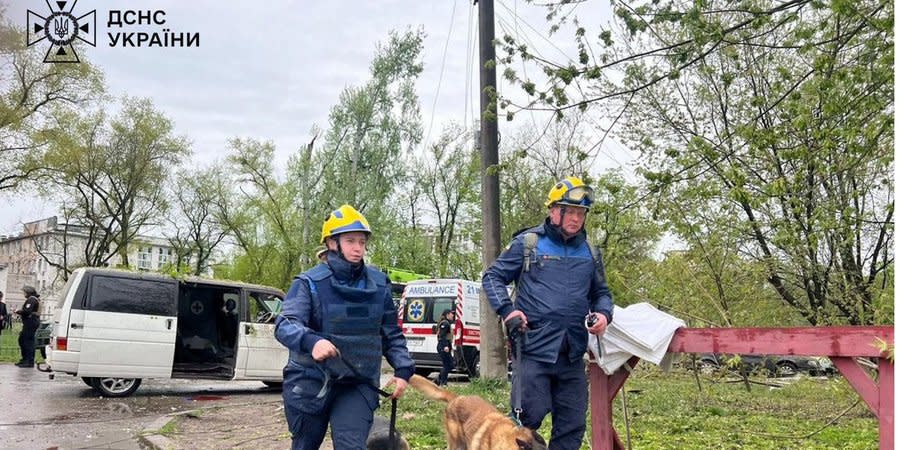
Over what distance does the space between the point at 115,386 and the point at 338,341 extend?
29.7 feet

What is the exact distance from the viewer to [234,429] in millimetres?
8461

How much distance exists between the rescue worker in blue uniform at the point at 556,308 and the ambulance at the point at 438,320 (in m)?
12.0

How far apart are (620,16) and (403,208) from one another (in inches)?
1251

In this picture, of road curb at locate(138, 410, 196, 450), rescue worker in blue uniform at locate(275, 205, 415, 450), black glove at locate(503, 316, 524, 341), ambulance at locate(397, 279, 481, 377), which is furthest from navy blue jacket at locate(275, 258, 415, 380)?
ambulance at locate(397, 279, 481, 377)

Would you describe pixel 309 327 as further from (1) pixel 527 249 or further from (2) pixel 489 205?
(2) pixel 489 205

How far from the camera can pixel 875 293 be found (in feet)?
32.8

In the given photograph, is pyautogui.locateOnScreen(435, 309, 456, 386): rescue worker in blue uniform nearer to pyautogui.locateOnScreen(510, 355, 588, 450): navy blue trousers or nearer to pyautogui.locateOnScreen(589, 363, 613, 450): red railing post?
pyautogui.locateOnScreen(589, 363, 613, 450): red railing post

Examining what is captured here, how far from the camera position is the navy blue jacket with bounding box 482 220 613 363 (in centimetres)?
455

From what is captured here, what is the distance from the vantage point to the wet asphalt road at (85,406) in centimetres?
780

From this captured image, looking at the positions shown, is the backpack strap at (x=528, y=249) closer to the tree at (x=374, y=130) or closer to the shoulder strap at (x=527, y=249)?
the shoulder strap at (x=527, y=249)

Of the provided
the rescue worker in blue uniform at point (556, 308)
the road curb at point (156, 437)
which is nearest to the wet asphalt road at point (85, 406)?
the road curb at point (156, 437)

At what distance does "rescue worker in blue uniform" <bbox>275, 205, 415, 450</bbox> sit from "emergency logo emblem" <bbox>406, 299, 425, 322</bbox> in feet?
43.8

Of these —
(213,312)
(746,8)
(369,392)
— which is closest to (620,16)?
(746,8)

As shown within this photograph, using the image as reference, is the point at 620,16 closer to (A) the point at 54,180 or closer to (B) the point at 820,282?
(B) the point at 820,282
